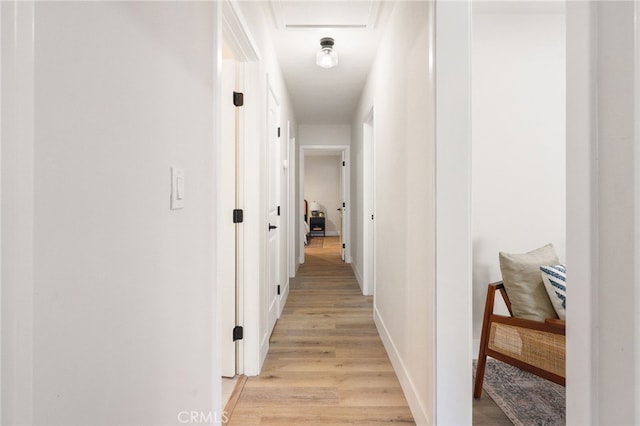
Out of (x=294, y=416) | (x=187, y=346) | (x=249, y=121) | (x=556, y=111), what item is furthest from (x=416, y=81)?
(x=294, y=416)

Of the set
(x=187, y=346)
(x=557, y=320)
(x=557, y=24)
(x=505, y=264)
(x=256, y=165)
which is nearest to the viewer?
(x=187, y=346)

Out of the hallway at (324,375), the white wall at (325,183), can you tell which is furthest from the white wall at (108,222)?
the white wall at (325,183)

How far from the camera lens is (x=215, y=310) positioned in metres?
1.30

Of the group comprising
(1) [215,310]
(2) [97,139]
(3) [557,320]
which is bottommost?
(3) [557,320]

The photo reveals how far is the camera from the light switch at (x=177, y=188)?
999 mm

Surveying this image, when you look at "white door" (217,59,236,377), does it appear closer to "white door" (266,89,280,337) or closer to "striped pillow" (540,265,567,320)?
"white door" (266,89,280,337)

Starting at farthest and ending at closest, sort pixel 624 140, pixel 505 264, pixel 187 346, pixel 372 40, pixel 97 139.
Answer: pixel 372 40 → pixel 505 264 → pixel 187 346 → pixel 97 139 → pixel 624 140

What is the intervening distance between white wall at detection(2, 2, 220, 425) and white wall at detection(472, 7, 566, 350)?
195 centimetres

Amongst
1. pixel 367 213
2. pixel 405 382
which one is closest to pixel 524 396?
pixel 405 382

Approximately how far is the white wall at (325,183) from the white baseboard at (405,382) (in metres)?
7.42

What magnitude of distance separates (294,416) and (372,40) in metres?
2.78

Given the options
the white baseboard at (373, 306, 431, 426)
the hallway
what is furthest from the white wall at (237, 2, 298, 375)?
the white baseboard at (373, 306, 431, 426)

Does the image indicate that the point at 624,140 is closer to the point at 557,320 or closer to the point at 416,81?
the point at 416,81

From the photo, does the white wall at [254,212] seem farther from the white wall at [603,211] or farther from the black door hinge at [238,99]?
the white wall at [603,211]
